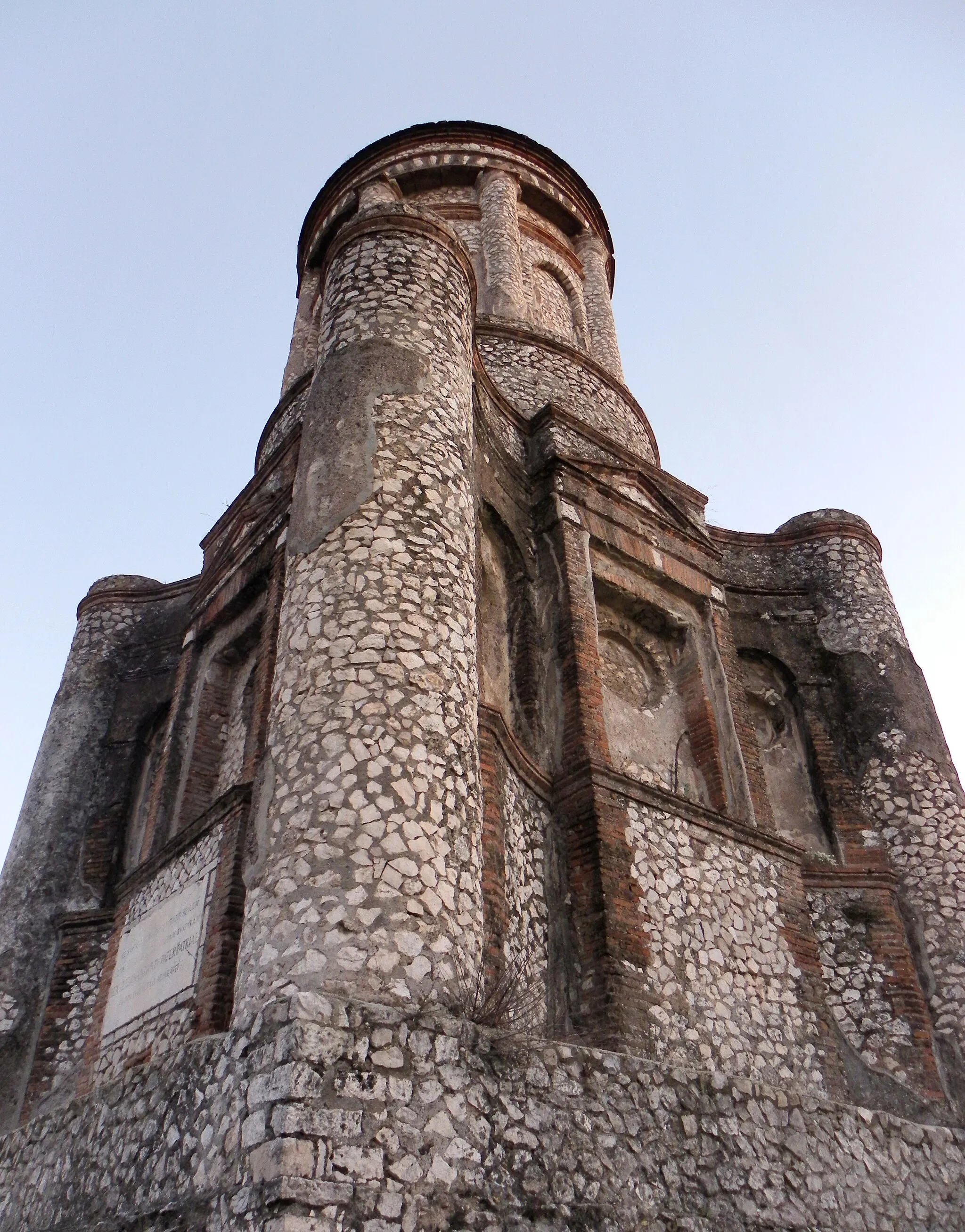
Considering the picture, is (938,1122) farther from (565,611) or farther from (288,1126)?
(288,1126)

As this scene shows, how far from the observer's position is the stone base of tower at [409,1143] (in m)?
4.21

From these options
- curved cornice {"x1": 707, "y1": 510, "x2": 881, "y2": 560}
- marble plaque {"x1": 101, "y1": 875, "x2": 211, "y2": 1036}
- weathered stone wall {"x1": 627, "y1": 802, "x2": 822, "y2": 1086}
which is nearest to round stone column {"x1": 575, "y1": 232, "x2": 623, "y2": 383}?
curved cornice {"x1": 707, "y1": 510, "x2": 881, "y2": 560}

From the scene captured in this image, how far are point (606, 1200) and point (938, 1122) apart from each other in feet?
16.3

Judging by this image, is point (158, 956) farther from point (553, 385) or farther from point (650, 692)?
point (553, 385)

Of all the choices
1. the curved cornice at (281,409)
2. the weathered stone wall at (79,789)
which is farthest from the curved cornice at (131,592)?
the curved cornice at (281,409)

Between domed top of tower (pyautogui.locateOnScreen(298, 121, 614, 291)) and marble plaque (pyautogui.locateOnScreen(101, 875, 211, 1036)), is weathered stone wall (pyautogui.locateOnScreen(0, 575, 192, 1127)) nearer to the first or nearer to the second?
marble plaque (pyautogui.locateOnScreen(101, 875, 211, 1036))

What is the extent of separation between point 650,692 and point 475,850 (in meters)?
5.00

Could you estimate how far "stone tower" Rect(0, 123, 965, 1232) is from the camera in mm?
4770

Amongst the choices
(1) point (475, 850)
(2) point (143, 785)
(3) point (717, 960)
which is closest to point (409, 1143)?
(1) point (475, 850)

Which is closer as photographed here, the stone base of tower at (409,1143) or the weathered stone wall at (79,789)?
the stone base of tower at (409,1143)

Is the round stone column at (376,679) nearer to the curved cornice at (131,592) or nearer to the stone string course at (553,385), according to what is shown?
the stone string course at (553,385)

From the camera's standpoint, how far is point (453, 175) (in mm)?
17078

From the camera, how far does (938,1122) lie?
27.9 feet

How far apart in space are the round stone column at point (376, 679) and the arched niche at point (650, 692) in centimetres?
310
